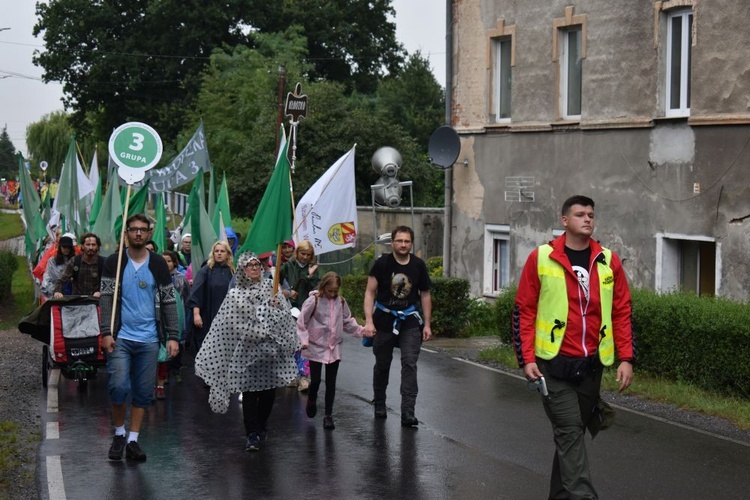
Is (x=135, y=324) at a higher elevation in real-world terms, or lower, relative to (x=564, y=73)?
lower

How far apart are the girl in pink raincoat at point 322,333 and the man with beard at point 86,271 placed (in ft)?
9.19

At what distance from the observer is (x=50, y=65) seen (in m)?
57.4

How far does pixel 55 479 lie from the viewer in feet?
28.4

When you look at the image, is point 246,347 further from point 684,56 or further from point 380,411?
point 684,56

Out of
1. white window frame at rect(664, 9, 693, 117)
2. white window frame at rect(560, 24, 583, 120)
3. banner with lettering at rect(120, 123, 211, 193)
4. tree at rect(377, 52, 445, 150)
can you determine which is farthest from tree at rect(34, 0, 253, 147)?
white window frame at rect(664, 9, 693, 117)

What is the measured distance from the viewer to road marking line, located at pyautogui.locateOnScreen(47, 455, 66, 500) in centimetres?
818

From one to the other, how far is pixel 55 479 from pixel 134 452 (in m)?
0.72

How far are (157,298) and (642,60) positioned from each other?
11.1 metres

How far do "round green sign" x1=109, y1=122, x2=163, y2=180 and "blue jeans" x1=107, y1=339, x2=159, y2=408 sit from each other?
2.69m

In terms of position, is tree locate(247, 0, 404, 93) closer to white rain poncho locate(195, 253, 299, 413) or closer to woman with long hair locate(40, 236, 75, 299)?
woman with long hair locate(40, 236, 75, 299)

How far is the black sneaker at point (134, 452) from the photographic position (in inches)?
363

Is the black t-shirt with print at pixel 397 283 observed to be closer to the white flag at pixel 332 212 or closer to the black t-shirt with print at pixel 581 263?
the black t-shirt with print at pixel 581 263

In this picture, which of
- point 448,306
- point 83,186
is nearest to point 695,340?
point 448,306

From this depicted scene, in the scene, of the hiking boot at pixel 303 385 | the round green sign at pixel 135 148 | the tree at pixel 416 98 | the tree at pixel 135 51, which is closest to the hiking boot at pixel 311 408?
the hiking boot at pixel 303 385
